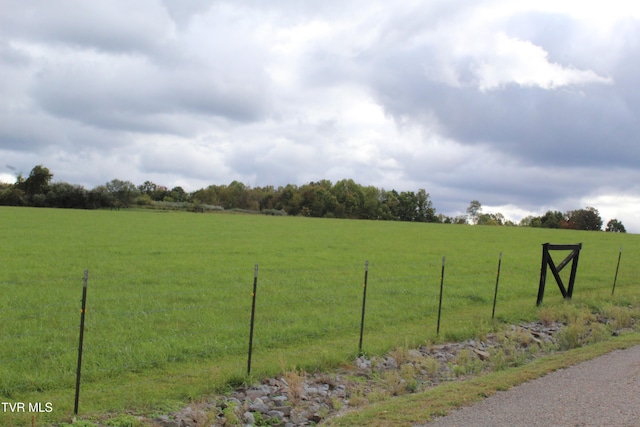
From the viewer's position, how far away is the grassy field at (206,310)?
1038 cm

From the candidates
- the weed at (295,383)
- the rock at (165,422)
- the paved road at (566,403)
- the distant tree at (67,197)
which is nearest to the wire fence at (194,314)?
the weed at (295,383)

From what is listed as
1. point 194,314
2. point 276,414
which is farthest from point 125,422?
point 194,314

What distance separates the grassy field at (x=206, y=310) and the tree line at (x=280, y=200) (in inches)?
3082

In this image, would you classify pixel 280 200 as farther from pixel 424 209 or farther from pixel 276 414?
pixel 276 414

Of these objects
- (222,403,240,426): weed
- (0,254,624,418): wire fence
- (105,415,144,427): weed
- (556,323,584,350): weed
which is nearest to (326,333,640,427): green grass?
(222,403,240,426): weed

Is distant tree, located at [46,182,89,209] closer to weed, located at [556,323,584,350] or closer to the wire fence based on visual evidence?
the wire fence

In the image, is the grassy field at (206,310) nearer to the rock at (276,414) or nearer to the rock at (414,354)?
the rock at (414,354)

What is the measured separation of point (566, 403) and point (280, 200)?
161250 millimetres

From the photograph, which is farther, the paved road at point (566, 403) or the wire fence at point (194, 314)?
the wire fence at point (194, 314)

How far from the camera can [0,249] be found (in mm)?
30953

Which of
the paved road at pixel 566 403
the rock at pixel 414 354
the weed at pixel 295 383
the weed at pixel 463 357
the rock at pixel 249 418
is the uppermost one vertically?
the paved road at pixel 566 403

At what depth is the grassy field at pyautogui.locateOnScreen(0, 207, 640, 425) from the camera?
1038 cm

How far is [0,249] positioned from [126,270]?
10.7 metres

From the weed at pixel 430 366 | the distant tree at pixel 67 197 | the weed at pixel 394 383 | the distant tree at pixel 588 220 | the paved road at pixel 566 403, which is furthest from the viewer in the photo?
the distant tree at pixel 588 220
